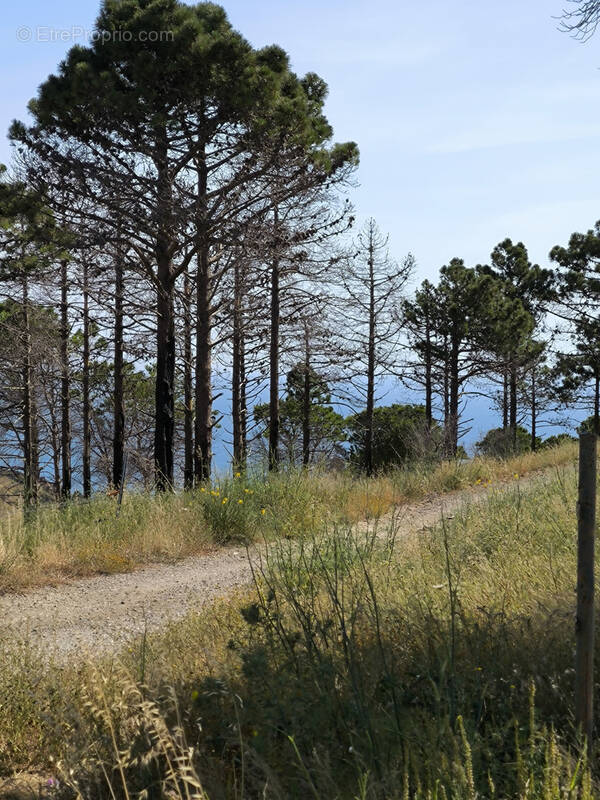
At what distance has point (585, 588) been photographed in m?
2.68

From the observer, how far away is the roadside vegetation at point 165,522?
23.6 ft

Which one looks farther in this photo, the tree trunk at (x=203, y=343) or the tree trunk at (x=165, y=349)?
the tree trunk at (x=165, y=349)

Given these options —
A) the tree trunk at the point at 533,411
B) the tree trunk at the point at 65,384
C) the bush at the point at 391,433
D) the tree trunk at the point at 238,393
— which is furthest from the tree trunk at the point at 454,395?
the tree trunk at the point at 65,384

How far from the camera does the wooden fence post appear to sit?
2.56m

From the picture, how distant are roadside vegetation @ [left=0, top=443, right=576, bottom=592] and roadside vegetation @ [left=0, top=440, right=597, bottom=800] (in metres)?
2.14

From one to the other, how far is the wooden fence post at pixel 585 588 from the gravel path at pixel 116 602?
249cm

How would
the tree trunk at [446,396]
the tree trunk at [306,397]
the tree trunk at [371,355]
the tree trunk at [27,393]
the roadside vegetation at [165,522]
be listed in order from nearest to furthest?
the roadside vegetation at [165,522], the tree trunk at [27,393], the tree trunk at [306,397], the tree trunk at [371,355], the tree trunk at [446,396]

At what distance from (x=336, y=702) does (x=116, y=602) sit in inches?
157

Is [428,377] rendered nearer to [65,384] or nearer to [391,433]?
[391,433]

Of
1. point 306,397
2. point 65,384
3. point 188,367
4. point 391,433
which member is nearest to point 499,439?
point 391,433

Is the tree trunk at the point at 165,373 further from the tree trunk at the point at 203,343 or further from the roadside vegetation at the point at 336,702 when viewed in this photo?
the roadside vegetation at the point at 336,702

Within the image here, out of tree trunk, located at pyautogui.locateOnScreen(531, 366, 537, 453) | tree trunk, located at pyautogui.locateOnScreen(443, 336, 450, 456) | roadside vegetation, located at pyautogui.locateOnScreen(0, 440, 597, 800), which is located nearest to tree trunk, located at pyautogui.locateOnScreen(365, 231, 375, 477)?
tree trunk, located at pyautogui.locateOnScreen(443, 336, 450, 456)

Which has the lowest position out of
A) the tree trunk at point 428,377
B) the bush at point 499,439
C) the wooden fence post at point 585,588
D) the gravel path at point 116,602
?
the gravel path at point 116,602

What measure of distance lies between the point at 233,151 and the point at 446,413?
17755 millimetres
